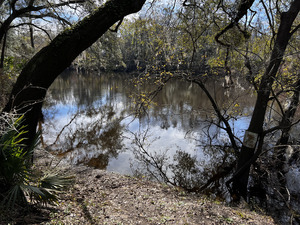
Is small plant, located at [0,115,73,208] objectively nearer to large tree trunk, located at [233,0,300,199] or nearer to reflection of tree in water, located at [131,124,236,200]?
reflection of tree in water, located at [131,124,236,200]

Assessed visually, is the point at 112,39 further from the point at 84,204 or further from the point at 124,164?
the point at 84,204

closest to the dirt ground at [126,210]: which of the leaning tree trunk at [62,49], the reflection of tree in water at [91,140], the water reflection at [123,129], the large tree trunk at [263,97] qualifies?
the leaning tree trunk at [62,49]

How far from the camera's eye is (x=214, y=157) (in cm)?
863

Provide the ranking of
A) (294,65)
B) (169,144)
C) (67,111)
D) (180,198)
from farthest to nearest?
(67,111), (169,144), (294,65), (180,198)

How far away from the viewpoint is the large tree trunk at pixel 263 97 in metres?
4.69

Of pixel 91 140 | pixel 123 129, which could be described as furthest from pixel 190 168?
pixel 91 140

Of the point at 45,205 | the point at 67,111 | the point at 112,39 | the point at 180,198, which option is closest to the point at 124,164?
the point at 180,198

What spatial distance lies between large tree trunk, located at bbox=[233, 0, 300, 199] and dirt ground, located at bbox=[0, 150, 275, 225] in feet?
5.60

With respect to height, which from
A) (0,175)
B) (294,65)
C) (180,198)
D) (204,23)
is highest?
(204,23)

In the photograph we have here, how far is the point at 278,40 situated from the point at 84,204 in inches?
224

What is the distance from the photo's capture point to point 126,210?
3.77 m

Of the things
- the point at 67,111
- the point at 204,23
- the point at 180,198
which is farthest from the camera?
the point at 67,111

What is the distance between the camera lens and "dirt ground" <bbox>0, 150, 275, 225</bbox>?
3045 mm

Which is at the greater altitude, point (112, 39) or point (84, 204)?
point (112, 39)
